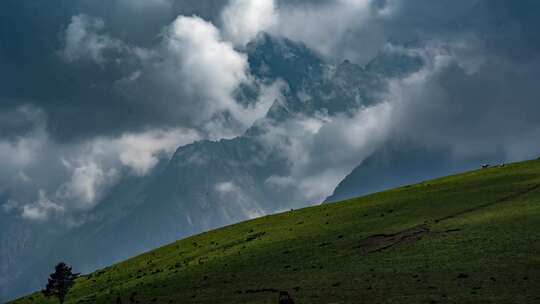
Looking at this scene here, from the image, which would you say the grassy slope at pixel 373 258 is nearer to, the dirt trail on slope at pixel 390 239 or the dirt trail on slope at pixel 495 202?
the dirt trail on slope at pixel 495 202

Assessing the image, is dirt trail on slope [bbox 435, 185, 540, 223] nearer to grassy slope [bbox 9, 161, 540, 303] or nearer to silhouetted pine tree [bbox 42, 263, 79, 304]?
grassy slope [bbox 9, 161, 540, 303]

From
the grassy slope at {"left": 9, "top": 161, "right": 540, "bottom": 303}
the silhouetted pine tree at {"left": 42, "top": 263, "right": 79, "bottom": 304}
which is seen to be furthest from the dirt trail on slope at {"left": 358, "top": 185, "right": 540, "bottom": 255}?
the silhouetted pine tree at {"left": 42, "top": 263, "right": 79, "bottom": 304}

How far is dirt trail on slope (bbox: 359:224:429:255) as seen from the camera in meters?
60.2

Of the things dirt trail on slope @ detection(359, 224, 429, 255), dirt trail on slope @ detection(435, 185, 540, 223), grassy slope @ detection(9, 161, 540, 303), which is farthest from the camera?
dirt trail on slope @ detection(435, 185, 540, 223)

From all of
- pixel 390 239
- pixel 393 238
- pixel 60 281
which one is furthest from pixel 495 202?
pixel 60 281

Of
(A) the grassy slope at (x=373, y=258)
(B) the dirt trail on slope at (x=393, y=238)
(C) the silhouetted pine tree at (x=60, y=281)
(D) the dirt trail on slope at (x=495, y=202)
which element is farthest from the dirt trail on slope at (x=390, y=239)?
(C) the silhouetted pine tree at (x=60, y=281)

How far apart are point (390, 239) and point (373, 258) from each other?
6714mm

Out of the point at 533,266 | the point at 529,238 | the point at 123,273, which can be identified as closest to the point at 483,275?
the point at 533,266

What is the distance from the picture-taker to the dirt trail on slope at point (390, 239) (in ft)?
198

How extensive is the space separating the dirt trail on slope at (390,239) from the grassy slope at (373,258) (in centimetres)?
104

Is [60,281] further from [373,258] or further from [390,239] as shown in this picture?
[390,239]

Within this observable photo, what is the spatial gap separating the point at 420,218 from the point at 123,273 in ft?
131

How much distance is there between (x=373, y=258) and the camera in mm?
56406

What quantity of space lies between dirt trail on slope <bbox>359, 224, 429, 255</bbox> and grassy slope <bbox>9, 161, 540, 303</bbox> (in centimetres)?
104
